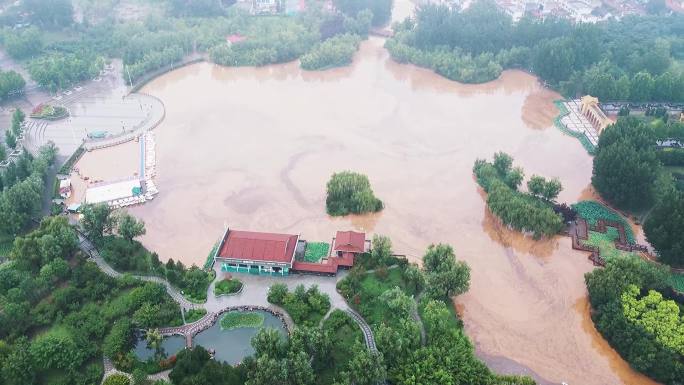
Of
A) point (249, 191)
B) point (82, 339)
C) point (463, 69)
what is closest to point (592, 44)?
point (463, 69)

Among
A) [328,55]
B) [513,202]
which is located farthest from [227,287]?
[328,55]

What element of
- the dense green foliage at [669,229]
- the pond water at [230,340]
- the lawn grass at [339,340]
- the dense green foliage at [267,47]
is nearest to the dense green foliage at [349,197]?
the lawn grass at [339,340]

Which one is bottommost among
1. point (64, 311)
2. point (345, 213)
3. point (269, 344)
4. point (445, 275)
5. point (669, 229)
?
point (64, 311)

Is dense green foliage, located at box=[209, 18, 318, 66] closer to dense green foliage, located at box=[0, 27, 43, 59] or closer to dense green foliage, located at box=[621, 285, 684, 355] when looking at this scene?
dense green foliage, located at box=[0, 27, 43, 59]

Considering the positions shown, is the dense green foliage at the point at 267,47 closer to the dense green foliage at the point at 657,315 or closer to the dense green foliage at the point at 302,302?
the dense green foliage at the point at 302,302

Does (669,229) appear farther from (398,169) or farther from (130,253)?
(130,253)

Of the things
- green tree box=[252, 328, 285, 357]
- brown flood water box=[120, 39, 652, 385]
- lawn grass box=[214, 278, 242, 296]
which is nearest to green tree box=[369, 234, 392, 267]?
brown flood water box=[120, 39, 652, 385]
